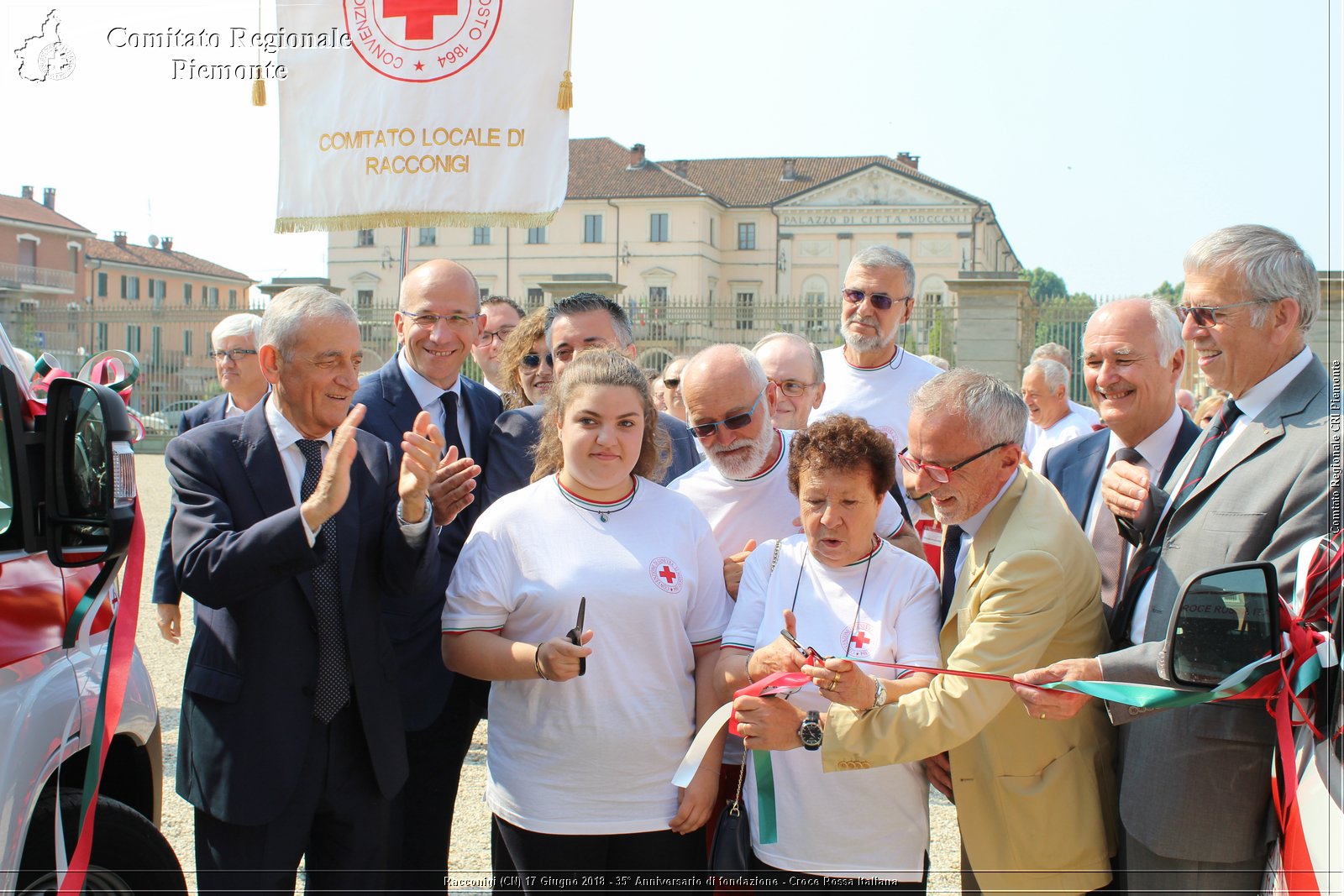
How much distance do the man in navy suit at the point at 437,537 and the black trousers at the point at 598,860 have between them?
0.54 meters

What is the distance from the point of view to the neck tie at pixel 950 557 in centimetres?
319

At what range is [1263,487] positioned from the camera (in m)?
2.55

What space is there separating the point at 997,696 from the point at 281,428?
2.10 m

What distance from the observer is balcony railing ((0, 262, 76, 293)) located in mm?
5809

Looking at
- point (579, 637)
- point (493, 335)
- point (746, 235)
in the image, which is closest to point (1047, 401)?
point (493, 335)

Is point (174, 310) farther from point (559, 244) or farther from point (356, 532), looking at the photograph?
point (559, 244)

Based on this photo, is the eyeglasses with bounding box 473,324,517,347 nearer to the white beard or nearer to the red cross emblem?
the white beard

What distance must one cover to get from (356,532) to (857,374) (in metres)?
2.85

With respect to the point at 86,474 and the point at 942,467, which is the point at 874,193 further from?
the point at 86,474

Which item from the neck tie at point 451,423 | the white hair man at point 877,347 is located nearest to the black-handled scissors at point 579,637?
the neck tie at point 451,423

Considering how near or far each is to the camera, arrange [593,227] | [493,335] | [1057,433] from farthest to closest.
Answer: [593,227] < [1057,433] < [493,335]

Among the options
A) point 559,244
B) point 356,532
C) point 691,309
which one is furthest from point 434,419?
point 559,244

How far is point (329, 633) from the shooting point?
120 inches

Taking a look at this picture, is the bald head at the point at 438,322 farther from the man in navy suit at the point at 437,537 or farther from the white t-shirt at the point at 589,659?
the white t-shirt at the point at 589,659
